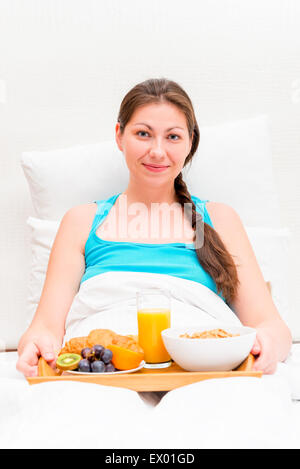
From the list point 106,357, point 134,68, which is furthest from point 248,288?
point 134,68

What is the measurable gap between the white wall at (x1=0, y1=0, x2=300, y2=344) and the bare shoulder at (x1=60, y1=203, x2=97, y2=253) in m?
0.34

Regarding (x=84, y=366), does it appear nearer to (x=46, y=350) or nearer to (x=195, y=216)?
(x=46, y=350)

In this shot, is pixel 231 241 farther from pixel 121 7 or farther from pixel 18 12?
pixel 18 12

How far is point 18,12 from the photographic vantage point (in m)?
1.83

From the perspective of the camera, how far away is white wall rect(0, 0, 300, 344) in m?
1.82

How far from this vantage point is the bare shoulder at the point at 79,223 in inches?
57.9

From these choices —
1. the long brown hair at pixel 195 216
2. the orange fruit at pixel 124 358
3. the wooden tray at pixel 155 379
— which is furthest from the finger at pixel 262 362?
the long brown hair at pixel 195 216

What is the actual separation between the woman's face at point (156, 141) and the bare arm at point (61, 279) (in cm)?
22

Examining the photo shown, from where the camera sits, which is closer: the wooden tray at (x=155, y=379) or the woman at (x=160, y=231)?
the wooden tray at (x=155, y=379)

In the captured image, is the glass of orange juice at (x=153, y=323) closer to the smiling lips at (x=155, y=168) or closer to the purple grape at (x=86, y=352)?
the purple grape at (x=86, y=352)

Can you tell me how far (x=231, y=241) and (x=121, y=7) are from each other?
3.16ft

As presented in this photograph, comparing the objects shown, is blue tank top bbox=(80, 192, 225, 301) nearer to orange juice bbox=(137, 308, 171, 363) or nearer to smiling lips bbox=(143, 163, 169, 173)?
smiling lips bbox=(143, 163, 169, 173)
